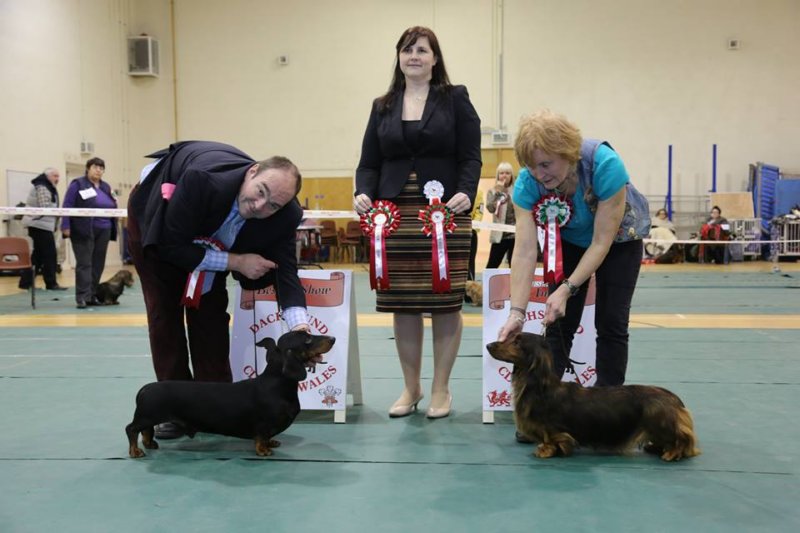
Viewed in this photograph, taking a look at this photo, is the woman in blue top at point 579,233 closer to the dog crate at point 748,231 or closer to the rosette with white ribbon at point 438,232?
the rosette with white ribbon at point 438,232

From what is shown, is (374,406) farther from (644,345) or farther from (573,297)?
(644,345)

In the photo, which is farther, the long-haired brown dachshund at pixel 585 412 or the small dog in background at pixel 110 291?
the small dog in background at pixel 110 291

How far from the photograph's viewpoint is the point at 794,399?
10.3 feet

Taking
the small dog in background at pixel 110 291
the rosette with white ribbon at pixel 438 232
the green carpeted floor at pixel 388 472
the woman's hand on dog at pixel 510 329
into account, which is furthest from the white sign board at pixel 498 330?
the small dog in background at pixel 110 291

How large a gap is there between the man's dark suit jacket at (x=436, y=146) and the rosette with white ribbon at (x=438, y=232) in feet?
0.25

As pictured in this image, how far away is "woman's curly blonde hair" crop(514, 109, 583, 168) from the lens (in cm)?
221

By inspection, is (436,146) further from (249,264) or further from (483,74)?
(483,74)

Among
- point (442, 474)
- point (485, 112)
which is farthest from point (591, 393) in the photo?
point (485, 112)

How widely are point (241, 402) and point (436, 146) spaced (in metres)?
1.28

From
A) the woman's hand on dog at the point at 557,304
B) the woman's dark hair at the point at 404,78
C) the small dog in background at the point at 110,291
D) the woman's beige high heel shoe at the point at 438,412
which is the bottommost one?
the woman's beige high heel shoe at the point at 438,412

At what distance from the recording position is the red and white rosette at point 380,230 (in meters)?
2.92

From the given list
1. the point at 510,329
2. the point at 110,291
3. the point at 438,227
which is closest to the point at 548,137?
the point at 510,329

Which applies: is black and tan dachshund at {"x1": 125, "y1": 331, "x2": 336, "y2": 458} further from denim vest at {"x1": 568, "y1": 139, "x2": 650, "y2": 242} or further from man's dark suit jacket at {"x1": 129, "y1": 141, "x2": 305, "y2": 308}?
denim vest at {"x1": 568, "y1": 139, "x2": 650, "y2": 242}

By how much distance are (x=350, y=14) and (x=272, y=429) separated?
14.1 metres
